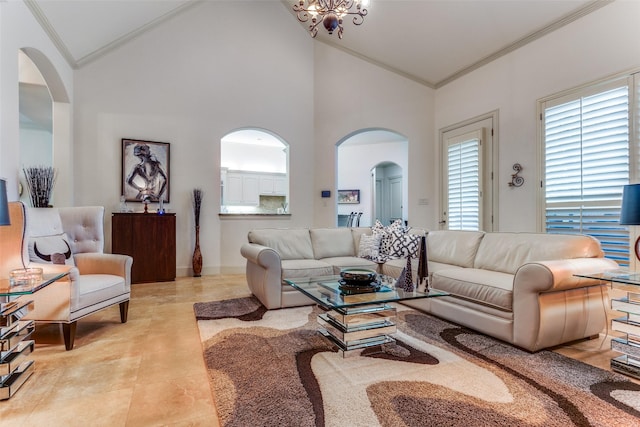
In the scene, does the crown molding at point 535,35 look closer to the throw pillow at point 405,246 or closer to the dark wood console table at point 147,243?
the throw pillow at point 405,246

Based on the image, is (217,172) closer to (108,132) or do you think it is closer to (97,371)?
(108,132)

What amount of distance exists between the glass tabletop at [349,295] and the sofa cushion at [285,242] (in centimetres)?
125

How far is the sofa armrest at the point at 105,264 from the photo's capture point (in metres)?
2.93

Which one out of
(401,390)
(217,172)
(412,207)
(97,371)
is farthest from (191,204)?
(401,390)

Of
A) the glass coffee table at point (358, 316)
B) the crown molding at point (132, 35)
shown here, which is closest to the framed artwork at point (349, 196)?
the crown molding at point (132, 35)

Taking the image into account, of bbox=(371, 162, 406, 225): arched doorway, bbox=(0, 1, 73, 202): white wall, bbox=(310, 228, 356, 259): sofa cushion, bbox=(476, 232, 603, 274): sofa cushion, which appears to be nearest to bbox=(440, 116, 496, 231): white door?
bbox=(476, 232, 603, 274): sofa cushion

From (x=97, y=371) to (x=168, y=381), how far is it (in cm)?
51

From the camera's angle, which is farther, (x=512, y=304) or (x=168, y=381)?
(x=512, y=304)

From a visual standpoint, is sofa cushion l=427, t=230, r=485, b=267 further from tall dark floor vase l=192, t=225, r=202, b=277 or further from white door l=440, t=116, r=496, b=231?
tall dark floor vase l=192, t=225, r=202, b=277

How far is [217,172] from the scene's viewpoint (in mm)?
5336

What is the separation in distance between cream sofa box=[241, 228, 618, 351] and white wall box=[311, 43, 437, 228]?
2.19m

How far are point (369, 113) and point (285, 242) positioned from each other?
330 centimetres

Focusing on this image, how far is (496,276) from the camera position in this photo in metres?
2.71

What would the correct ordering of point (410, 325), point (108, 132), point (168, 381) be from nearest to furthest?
point (168, 381)
point (410, 325)
point (108, 132)
